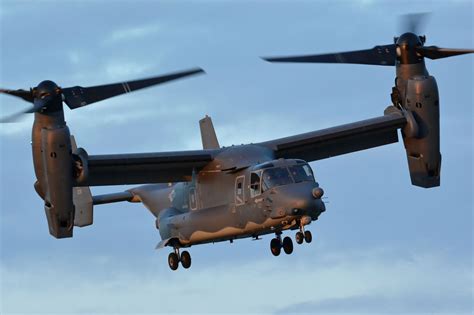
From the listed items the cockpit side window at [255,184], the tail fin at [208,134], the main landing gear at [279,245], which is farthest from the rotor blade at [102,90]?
the tail fin at [208,134]

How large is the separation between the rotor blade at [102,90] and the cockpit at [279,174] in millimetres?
3204

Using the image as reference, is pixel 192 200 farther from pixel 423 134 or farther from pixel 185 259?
pixel 423 134

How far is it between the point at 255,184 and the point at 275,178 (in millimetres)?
717

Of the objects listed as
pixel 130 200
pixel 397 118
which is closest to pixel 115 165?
pixel 130 200

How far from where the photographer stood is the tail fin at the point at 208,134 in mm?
49191

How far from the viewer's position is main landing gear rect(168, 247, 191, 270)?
152ft

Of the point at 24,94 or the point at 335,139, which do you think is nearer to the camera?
the point at 24,94

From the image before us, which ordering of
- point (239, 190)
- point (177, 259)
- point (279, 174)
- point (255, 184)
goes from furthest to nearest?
1. point (177, 259)
2. point (239, 190)
3. point (255, 184)
4. point (279, 174)

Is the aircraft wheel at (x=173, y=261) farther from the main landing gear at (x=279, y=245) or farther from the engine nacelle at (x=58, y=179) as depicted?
the engine nacelle at (x=58, y=179)

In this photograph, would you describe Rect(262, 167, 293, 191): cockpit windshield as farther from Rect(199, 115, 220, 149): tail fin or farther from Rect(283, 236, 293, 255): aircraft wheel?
Rect(199, 115, 220, 149): tail fin

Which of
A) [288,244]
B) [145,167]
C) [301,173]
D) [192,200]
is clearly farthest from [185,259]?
[301,173]

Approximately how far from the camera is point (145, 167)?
46031mm

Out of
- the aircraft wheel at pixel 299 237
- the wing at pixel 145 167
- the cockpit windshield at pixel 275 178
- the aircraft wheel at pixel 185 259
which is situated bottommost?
the aircraft wheel at pixel 299 237

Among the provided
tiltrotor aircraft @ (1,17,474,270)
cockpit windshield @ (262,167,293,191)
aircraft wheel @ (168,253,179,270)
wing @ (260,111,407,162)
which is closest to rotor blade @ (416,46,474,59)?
tiltrotor aircraft @ (1,17,474,270)
